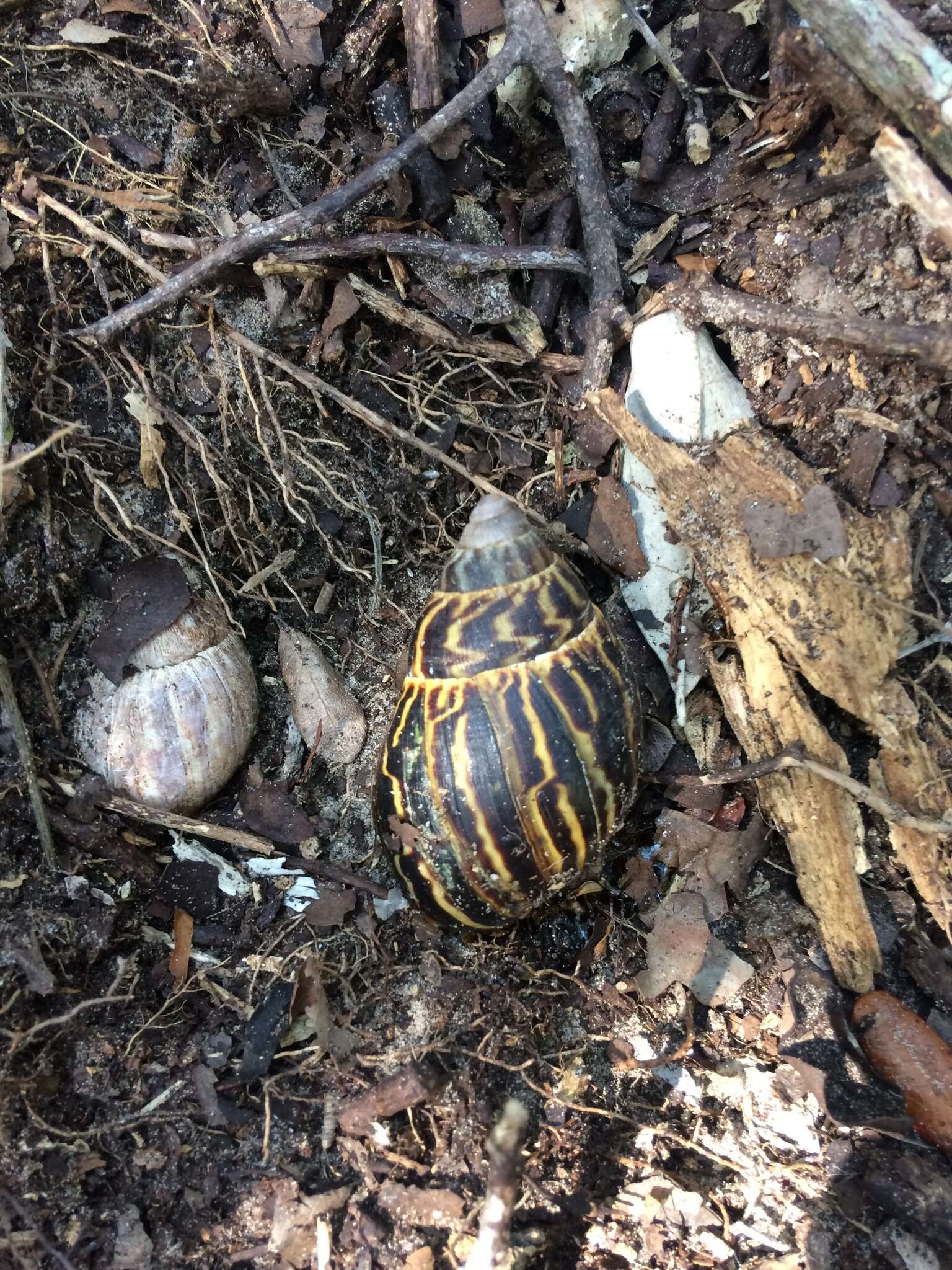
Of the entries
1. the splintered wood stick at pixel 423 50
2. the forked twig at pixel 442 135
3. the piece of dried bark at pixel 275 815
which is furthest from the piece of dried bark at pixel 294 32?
the piece of dried bark at pixel 275 815

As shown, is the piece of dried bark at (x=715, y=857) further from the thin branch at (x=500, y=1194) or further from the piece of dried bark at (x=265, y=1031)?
the piece of dried bark at (x=265, y=1031)

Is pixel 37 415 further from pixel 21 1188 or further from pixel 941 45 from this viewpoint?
pixel 941 45

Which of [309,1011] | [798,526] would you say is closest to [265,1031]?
[309,1011]

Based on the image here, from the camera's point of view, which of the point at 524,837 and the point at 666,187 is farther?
the point at 666,187

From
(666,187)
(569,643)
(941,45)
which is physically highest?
(941,45)

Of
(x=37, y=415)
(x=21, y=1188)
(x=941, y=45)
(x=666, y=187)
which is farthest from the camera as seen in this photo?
(x=666, y=187)

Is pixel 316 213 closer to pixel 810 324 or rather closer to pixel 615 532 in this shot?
pixel 615 532

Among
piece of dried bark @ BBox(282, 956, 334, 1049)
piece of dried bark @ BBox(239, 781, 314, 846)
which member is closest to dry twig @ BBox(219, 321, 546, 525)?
piece of dried bark @ BBox(239, 781, 314, 846)

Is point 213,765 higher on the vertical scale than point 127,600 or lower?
lower

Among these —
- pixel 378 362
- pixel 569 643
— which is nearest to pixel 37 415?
pixel 378 362
